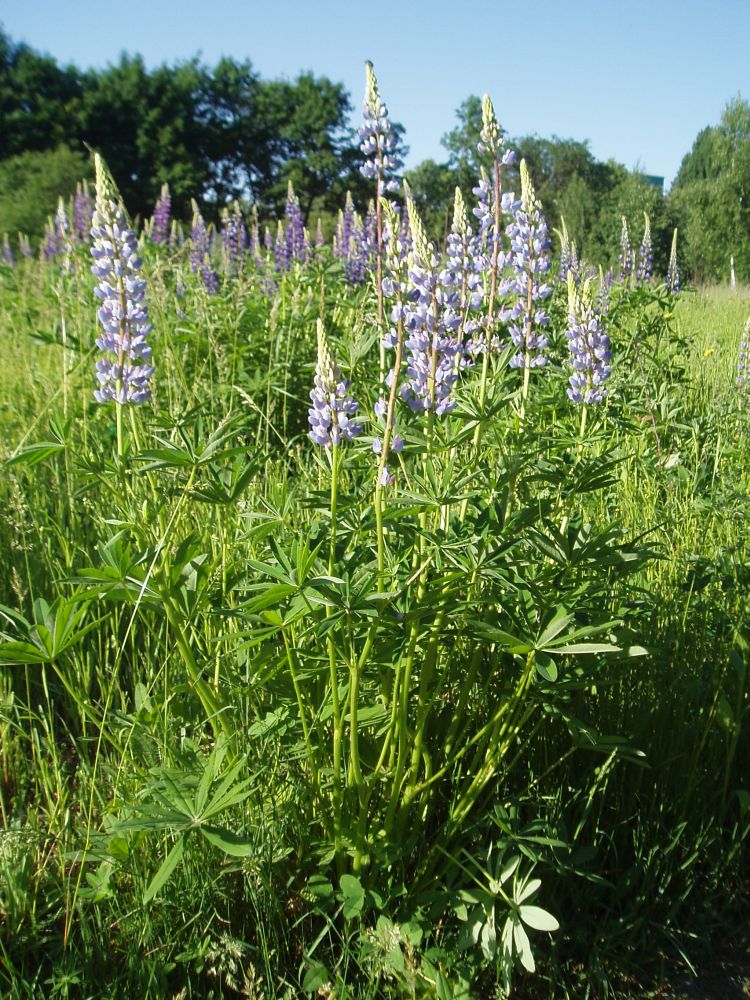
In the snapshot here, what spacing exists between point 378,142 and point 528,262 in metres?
0.71

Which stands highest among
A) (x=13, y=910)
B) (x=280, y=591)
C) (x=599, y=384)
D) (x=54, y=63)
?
(x=54, y=63)

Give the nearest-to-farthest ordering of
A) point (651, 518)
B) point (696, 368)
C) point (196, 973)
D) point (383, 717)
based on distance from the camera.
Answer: point (196, 973), point (383, 717), point (651, 518), point (696, 368)

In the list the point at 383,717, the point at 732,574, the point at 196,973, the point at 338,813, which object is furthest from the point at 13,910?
the point at 732,574

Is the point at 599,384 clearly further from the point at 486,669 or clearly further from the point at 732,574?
the point at 486,669

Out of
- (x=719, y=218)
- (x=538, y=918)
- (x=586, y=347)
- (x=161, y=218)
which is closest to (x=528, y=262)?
(x=586, y=347)

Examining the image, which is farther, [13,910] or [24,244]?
[24,244]

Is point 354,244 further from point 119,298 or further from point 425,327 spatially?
point 425,327

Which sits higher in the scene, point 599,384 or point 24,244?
point 24,244

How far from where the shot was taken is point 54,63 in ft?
105

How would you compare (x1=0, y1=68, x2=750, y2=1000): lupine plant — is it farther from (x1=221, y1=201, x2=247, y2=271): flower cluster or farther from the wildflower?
the wildflower

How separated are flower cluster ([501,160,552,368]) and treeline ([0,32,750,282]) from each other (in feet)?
64.9

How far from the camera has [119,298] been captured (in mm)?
1885

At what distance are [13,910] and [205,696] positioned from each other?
57 cm

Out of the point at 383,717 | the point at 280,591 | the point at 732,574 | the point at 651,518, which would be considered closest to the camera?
the point at 280,591
